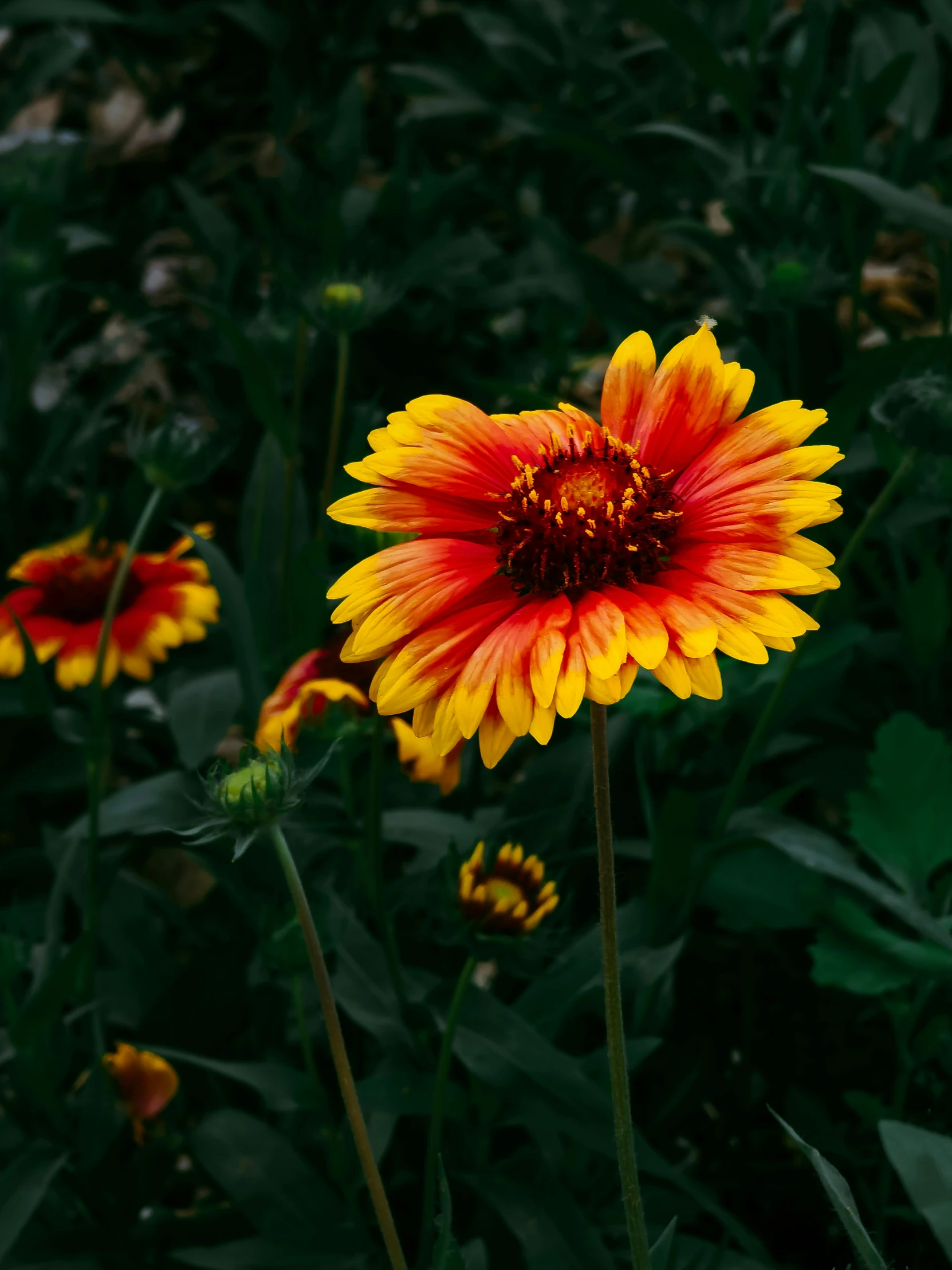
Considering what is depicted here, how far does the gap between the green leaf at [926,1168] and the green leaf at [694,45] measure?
2.95ft

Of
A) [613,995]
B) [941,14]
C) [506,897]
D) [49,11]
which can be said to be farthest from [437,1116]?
[49,11]

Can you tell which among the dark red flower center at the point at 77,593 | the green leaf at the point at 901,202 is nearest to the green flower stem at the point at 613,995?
the green leaf at the point at 901,202

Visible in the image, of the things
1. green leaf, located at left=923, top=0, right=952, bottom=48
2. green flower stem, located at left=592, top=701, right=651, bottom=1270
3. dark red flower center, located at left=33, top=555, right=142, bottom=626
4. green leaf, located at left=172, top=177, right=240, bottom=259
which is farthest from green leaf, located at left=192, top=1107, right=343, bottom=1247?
green leaf, located at left=172, top=177, right=240, bottom=259

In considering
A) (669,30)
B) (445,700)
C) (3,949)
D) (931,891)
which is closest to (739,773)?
(931,891)

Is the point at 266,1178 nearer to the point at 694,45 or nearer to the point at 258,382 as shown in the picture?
the point at 258,382

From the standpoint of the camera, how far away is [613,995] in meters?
0.47

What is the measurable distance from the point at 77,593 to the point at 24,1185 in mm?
502

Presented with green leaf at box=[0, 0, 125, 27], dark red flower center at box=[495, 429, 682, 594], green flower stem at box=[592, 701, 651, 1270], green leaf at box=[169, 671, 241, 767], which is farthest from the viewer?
green leaf at box=[0, 0, 125, 27]

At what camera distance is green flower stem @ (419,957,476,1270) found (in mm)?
650

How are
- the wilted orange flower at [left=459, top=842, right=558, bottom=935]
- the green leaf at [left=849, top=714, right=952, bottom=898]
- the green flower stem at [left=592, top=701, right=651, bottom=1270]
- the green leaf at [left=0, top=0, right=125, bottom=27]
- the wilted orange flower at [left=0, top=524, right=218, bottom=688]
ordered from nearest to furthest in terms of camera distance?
the green flower stem at [left=592, top=701, right=651, bottom=1270]
the wilted orange flower at [left=459, top=842, right=558, bottom=935]
the green leaf at [left=849, top=714, right=952, bottom=898]
the wilted orange flower at [left=0, top=524, right=218, bottom=688]
the green leaf at [left=0, top=0, right=125, bottom=27]

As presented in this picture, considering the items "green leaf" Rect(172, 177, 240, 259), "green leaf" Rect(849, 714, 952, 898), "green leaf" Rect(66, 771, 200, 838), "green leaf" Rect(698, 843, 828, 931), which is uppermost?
"green leaf" Rect(172, 177, 240, 259)

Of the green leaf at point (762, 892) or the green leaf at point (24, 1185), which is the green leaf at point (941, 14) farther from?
the green leaf at point (24, 1185)

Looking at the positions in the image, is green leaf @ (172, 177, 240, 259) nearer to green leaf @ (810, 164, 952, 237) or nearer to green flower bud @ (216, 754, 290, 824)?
green leaf @ (810, 164, 952, 237)

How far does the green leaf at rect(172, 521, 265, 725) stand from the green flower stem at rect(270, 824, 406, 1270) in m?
0.38
